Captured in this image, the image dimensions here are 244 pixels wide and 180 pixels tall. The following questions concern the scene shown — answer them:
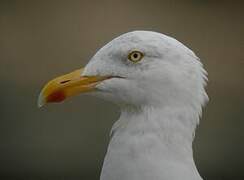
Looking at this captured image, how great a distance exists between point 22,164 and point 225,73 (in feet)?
4.96

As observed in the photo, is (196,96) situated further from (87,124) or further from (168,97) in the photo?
(87,124)

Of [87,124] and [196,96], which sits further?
[87,124]

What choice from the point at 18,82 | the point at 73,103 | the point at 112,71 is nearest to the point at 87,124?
the point at 73,103

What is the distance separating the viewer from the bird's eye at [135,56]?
297 cm

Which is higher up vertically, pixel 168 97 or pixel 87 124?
pixel 168 97

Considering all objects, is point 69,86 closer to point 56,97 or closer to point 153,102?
point 56,97

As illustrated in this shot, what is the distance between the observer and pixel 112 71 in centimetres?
298

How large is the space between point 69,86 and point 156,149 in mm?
377

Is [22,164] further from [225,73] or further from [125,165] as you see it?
[125,165]

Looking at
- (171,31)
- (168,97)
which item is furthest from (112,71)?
(171,31)

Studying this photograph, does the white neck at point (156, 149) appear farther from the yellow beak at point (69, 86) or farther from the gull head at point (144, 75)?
the yellow beak at point (69, 86)

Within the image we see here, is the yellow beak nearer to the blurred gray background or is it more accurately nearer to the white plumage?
the white plumage

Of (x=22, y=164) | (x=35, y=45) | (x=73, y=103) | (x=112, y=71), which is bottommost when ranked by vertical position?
(x=22, y=164)

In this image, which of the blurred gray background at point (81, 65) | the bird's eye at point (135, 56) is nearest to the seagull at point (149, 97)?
the bird's eye at point (135, 56)
